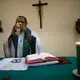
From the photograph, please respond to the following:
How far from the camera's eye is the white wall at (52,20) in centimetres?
384

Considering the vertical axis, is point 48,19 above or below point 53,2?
below

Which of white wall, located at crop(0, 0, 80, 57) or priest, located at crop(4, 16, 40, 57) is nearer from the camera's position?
priest, located at crop(4, 16, 40, 57)

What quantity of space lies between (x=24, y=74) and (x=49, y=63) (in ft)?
1.18

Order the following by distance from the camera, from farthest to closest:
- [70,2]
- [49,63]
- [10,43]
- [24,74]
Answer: [70,2], [10,43], [49,63], [24,74]

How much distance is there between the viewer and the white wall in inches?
151

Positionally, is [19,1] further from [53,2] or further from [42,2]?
[53,2]

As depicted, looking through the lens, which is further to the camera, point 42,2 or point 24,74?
point 42,2

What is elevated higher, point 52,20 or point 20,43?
point 52,20

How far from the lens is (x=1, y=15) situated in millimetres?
3918

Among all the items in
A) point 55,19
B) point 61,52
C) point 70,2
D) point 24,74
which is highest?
point 70,2

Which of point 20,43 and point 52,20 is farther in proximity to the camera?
point 52,20

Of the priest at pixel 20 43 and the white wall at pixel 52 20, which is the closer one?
the priest at pixel 20 43

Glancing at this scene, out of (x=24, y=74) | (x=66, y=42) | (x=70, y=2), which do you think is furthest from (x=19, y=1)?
(x=24, y=74)

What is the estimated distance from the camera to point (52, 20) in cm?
387
